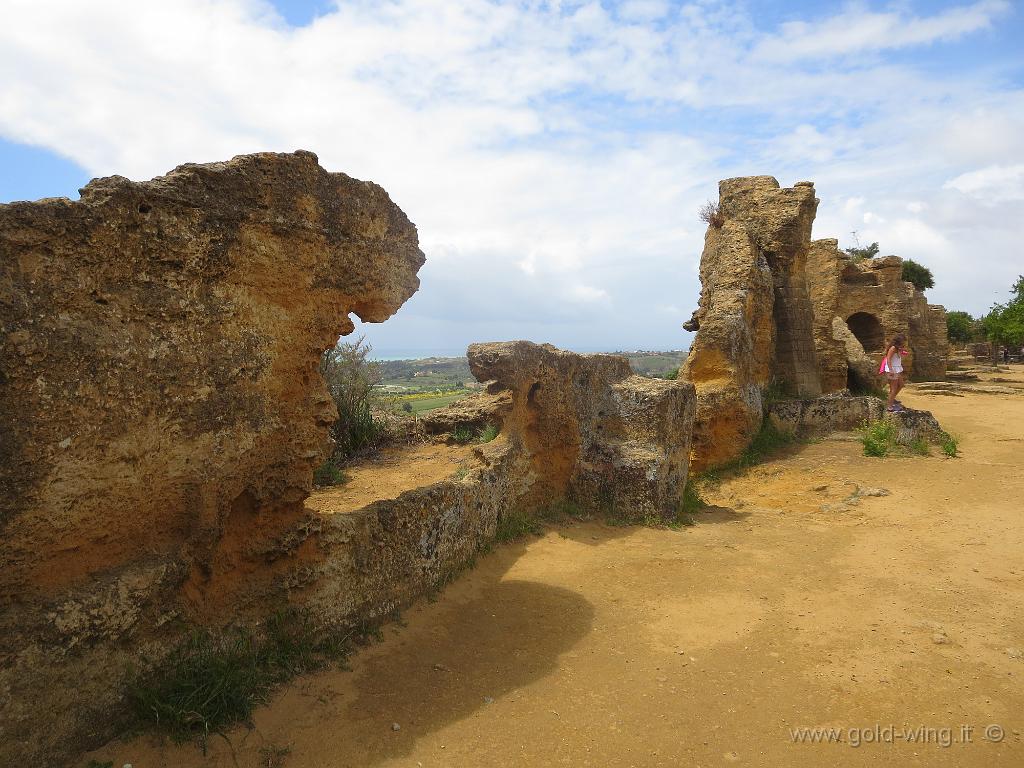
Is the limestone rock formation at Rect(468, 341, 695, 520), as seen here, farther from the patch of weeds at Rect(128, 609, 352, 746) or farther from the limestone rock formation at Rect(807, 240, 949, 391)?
the limestone rock formation at Rect(807, 240, 949, 391)

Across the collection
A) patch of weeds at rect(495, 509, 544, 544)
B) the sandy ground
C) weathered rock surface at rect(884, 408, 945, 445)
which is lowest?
the sandy ground

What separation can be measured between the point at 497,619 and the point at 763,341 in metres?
9.02

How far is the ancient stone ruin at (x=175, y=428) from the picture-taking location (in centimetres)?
292

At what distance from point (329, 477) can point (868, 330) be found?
20211 mm

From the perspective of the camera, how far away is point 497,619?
4.73 meters

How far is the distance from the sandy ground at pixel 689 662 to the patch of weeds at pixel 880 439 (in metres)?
2.93

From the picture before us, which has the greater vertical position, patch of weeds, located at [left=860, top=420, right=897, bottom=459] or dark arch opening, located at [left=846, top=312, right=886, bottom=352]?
dark arch opening, located at [left=846, top=312, right=886, bottom=352]

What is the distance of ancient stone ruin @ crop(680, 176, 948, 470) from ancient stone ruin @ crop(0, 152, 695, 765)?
6614mm

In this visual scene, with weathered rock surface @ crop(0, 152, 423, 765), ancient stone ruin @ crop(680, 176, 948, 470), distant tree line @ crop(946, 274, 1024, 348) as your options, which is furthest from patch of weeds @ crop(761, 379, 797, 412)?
distant tree line @ crop(946, 274, 1024, 348)

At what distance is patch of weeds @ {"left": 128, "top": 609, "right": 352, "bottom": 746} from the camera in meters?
3.18

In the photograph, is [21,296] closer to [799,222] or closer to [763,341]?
[763,341]

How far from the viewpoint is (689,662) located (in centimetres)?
419

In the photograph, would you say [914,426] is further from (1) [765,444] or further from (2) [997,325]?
(2) [997,325]

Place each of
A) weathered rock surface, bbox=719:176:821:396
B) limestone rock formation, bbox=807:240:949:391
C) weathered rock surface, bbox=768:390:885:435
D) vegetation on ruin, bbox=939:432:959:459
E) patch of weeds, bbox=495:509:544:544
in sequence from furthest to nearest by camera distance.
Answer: limestone rock formation, bbox=807:240:949:391
weathered rock surface, bbox=719:176:821:396
weathered rock surface, bbox=768:390:885:435
vegetation on ruin, bbox=939:432:959:459
patch of weeds, bbox=495:509:544:544
